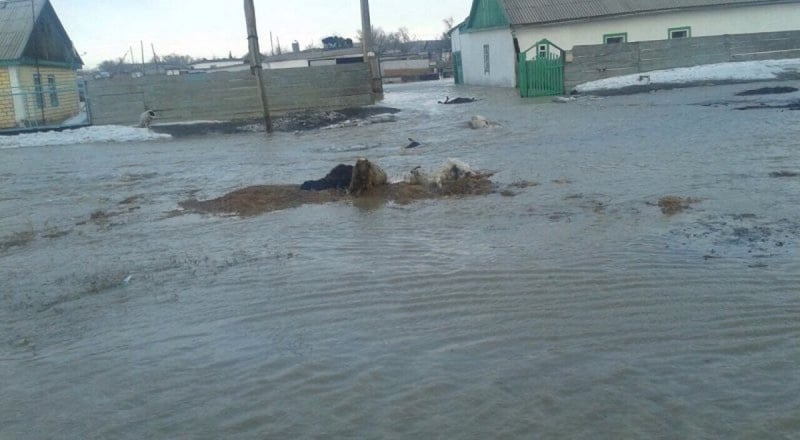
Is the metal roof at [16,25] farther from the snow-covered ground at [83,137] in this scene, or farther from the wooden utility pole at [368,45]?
the wooden utility pole at [368,45]

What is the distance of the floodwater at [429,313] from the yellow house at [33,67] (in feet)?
68.5

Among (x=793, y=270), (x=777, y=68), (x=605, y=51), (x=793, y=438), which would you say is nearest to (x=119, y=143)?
(x=605, y=51)

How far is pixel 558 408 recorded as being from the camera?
4.15 metres

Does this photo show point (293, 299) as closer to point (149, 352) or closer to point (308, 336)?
point (308, 336)

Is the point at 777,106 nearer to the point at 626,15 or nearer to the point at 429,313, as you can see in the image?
the point at 429,313

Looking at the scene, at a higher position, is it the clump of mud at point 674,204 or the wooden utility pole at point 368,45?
the wooden utility pole at point 368,45

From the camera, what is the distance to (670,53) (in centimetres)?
3247

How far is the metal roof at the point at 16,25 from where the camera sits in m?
31.2

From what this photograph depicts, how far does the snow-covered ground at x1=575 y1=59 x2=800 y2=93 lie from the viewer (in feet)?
97.7

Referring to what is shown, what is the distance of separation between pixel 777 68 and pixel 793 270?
27822 millimetres

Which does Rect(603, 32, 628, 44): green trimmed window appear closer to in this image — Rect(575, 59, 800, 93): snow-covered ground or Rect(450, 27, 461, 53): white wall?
Rect(575, 59, 800, 93): snow-covered ground

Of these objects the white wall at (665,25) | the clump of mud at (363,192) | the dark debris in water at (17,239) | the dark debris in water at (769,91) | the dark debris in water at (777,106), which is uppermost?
the white wall at (665,25)

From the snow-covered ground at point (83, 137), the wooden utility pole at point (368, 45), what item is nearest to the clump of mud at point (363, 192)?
the snow-covered ground at point (83, 137)

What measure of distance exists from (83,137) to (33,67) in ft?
34.9
